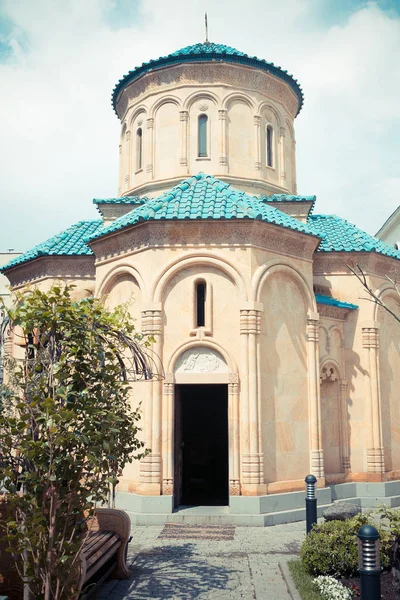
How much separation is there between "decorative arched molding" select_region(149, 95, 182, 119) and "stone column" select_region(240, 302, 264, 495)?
22.5 feet

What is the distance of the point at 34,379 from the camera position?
5.56 meters

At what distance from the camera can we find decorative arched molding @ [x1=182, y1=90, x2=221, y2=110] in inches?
614

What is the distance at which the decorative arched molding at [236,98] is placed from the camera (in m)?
15.6

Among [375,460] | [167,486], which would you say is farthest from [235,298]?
[375,460]

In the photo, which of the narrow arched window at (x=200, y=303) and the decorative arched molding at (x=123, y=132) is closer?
the narrow arched window at (x=200, y=303)

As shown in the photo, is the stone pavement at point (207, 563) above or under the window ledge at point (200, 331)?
under

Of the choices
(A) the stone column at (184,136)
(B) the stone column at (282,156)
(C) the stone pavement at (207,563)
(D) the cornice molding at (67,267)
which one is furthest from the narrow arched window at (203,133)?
(C) the stone pavement at (207,563)

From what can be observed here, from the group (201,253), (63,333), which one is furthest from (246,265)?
(63,333)

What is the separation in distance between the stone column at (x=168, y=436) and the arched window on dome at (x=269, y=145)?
7509mm

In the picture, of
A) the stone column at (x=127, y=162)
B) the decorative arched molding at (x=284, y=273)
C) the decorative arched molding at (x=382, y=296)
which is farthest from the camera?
the stone column at (x=127, y=162)

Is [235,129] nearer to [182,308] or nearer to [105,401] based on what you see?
[182,308]

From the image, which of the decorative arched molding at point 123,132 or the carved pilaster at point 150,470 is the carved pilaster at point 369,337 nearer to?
the carved pilaster at point 150,470

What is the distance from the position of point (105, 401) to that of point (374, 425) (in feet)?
31.9

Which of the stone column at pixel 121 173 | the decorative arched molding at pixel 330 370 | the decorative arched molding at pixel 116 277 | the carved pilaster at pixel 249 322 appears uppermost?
the stone column at pixel 121 173
